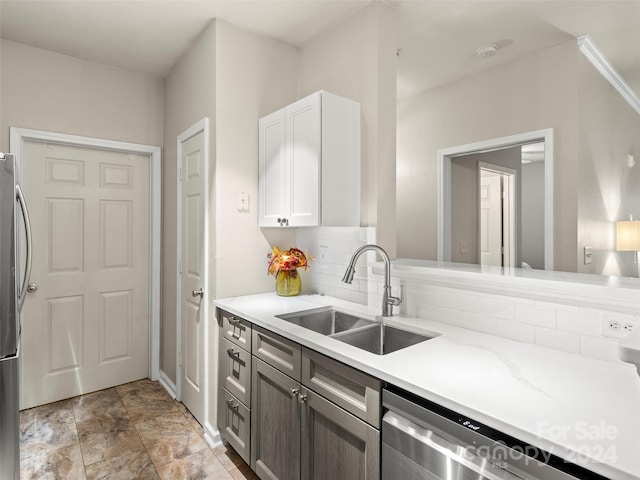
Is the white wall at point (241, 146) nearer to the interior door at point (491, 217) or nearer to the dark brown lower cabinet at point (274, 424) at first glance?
the dark brown lower cabinet at point (274, 424)

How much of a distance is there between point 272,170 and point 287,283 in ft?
2.43

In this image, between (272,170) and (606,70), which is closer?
(272,170)

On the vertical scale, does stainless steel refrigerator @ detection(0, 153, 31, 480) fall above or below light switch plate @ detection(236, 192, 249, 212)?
below

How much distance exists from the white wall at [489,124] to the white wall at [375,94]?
4.34 feet

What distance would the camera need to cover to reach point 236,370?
215 centimetres

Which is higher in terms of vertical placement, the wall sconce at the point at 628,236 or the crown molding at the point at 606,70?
the crown molding at the point at 606,70

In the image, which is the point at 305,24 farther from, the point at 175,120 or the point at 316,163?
the point at 175,120

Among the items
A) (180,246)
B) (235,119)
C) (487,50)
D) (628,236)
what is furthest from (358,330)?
(628,236)

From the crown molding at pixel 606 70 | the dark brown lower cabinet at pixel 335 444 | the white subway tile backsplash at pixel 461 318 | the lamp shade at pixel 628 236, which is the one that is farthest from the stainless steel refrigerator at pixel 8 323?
the lamp shade at pixel 628 236

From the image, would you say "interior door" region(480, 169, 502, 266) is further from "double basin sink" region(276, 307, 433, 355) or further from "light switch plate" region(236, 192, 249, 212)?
"light switch plate" region(236, 192, 249, 212)

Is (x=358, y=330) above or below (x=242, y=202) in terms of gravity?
below

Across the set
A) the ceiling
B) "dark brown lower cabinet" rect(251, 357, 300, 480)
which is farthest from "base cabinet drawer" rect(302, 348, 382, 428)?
the ceiling

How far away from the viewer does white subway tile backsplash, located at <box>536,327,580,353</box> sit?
1.38m

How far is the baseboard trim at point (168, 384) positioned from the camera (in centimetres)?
297
